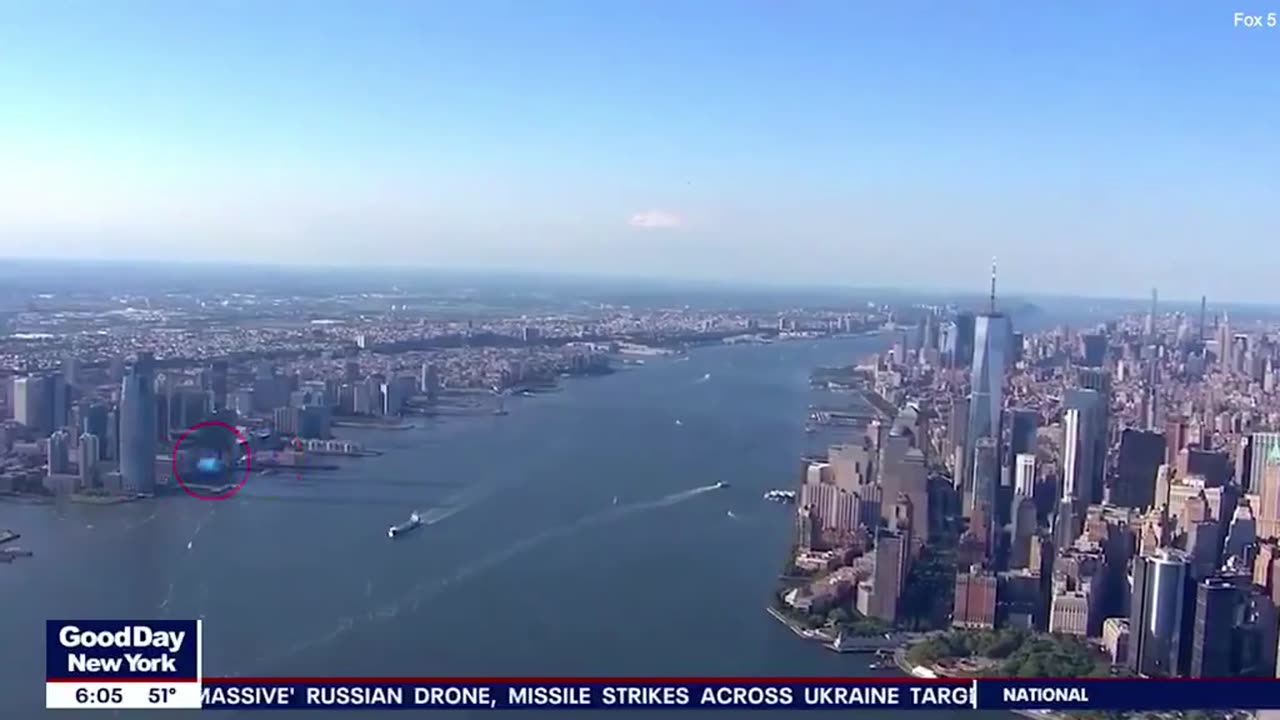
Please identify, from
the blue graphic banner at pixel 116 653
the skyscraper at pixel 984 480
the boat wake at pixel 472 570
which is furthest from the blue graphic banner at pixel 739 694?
the skyscraper at pixel 984 480

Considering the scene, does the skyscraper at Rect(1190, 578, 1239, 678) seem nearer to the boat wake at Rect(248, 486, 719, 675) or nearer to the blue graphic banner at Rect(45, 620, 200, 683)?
the boat wake at Rect(248, 486, 719, 675)

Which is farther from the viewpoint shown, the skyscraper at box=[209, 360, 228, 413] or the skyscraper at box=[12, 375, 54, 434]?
the skyscraper at box=[209, 360, 228, 413]

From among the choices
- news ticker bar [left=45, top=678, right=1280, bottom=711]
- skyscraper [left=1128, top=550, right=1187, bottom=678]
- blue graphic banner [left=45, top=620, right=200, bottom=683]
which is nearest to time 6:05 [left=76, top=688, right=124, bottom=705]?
blue graphic banner [left=45, top=620, right=200, bottom=683]

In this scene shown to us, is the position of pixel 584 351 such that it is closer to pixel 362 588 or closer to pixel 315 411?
pixel 315 411

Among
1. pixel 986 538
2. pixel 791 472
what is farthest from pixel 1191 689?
pixel 791 472

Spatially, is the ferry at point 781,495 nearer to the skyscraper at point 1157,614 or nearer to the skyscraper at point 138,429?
the skyscraper at point 1157,614
